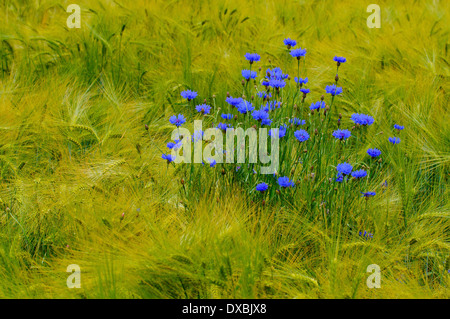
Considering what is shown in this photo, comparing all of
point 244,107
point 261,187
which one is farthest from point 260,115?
point 261,187

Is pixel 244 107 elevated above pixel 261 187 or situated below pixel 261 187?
above

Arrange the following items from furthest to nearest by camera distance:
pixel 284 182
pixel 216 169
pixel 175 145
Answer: pixel 216 169 → pixel 175 145 → pixel 284 182

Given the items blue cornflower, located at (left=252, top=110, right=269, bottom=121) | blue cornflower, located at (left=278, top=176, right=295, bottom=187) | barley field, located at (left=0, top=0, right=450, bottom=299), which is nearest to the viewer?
barley field, located at (left=0, top=0, right=450, bottom=299)

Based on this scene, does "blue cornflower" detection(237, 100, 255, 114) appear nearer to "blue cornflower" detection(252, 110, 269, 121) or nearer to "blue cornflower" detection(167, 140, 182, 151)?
"blue cornflower" detection(252, 110, 269, 121)

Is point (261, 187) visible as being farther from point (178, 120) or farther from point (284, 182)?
point (178, 120)

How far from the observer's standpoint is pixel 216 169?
70.1 inches

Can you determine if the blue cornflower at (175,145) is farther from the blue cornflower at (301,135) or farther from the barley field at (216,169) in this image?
the blue cornflower at (301,135)

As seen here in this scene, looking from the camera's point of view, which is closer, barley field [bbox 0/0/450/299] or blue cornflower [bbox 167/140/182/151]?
barley field [bbox 0/0/450/299]

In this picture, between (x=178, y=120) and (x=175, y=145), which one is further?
(x=178, y=120)

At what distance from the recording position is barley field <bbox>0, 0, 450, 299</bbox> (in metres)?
1.34

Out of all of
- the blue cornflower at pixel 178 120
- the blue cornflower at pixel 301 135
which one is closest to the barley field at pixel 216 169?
the blue cornflower at pixel 301 135

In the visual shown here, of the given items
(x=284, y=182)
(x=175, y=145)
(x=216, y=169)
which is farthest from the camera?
A: (x=216, y=169)

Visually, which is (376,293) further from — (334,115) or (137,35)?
(137,35)

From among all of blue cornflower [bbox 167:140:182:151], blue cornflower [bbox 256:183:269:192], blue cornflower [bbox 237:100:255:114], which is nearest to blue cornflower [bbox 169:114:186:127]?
blue cornflower [bbox 167:140:182:151]
